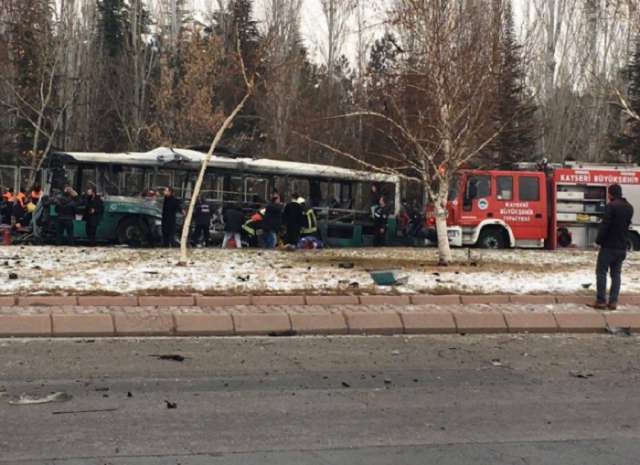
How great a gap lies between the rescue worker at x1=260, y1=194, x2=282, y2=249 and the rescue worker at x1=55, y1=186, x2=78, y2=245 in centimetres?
499

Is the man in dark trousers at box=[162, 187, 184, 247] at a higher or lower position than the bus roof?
lower

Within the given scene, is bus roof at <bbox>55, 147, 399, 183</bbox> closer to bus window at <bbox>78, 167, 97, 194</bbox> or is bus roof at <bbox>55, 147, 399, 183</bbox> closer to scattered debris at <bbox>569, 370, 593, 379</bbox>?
bus window at <bbox>78, 167, 97, 194</bbox>

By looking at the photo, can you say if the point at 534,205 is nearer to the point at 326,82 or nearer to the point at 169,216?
the point at 169,216

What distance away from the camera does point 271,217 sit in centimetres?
1983

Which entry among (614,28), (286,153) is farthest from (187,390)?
(286,153)

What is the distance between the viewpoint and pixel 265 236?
66.0 feet

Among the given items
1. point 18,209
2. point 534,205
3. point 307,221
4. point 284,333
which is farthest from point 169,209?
point 284,333

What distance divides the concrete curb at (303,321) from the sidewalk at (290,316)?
0.5 inches

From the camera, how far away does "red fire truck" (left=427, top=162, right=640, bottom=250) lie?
20406 millimetres

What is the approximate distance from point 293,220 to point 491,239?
5506mm

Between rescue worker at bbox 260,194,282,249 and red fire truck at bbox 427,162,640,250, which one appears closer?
rescue worker at bbox 260,194,282,249

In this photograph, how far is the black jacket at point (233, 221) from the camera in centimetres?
1980

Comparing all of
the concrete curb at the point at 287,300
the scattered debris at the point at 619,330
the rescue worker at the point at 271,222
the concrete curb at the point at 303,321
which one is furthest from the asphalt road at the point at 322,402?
the rescue worker at the point at 271,222

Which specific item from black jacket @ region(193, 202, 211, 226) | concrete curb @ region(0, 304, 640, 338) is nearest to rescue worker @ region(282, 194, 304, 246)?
black jacket @ region(193, 202, 211, 226)
